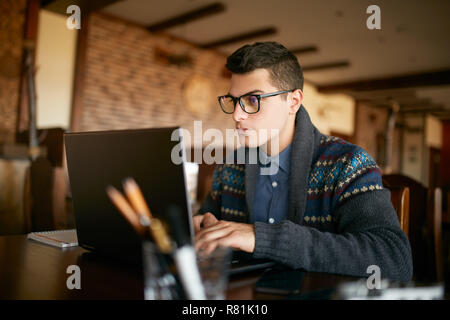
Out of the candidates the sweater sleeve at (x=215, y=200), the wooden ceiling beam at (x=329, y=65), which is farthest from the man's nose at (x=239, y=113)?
the wooden ceiling beam at (x=329, y=65)

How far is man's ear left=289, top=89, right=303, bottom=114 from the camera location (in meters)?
1.45

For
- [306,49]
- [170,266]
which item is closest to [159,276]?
[170,266]

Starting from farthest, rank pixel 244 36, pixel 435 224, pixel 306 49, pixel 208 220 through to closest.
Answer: pixel 306 49 < pixel 244 36 < pixel 435 224 < pixel 208 220

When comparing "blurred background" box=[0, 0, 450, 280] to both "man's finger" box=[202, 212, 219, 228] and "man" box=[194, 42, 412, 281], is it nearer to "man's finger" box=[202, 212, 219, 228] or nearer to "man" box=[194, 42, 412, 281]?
"man" box=[194, 42, 412, 281]

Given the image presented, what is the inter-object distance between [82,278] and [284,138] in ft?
3.15

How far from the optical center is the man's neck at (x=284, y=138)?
4.88ft

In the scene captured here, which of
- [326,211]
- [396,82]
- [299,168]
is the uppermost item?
[396,82]

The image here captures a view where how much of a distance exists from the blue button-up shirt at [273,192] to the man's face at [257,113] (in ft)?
0.47

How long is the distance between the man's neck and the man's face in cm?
11

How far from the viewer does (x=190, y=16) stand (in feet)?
16.1

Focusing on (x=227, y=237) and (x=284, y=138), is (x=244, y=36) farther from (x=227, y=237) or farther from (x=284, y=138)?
(x=227, y=237)

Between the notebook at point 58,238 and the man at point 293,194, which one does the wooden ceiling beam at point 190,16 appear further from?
the notebook at point 58,238

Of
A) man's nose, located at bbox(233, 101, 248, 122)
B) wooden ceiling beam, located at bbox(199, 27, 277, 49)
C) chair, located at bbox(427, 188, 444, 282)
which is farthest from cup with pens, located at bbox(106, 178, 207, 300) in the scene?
wooden ceiling beam, located at bbox(199, 27, 277, 49)
